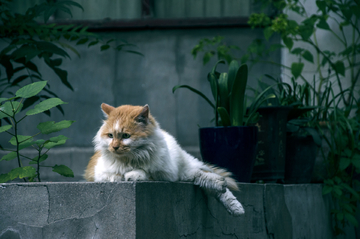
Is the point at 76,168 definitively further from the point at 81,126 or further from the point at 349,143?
the point at 349,143

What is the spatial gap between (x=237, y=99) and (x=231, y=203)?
0.69 metres

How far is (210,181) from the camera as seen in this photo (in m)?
1.50

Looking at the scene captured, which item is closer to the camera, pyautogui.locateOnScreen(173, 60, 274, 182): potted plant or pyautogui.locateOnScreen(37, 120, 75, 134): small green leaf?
pyautogui.locateOnScreen(37, 120, 75, 134): small green leaf

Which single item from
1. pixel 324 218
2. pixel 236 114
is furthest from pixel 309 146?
pixel 236 114

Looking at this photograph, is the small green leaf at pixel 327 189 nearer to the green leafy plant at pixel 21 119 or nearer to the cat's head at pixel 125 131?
the cat's head at pixel 125 131

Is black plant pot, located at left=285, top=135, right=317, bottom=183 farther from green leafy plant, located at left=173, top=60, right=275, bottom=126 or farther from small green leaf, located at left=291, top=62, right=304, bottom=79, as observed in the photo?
small green leaf, located at left=291, top=62, right=304, bottom=79

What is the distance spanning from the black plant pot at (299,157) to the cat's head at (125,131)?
132cm

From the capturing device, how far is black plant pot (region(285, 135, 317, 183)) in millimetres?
2414

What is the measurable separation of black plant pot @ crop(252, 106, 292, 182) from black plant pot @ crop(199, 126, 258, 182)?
0.75 ft

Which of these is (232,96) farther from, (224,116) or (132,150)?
(132,150)

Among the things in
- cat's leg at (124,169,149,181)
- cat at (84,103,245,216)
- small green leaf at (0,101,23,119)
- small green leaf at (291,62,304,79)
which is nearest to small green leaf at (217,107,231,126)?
cat at (84,103,245,216)

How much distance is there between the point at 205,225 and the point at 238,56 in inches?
93.0

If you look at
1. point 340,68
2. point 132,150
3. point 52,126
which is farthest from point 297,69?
point 52,126

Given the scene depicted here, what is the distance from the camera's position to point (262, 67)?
3.59 m
